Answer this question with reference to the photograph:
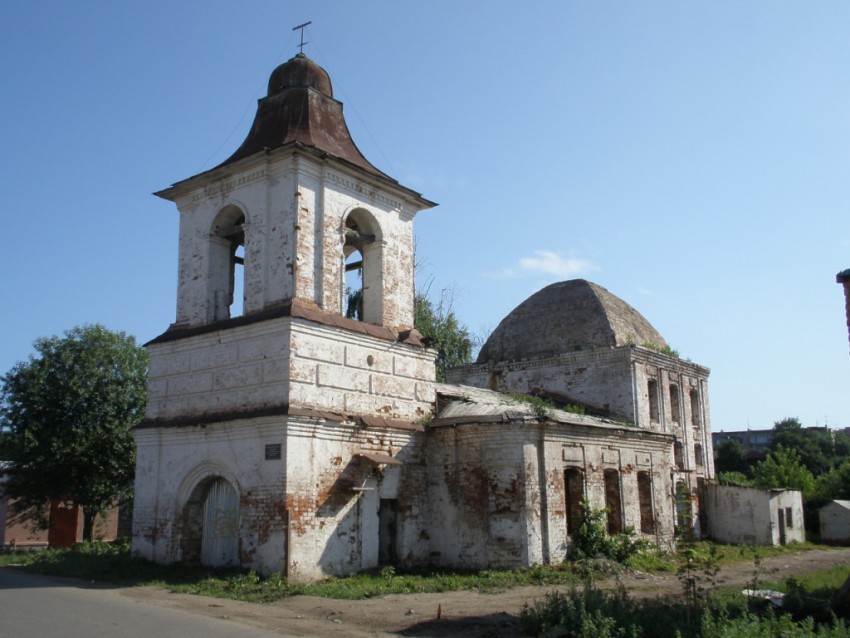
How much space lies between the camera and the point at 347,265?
18.3 m

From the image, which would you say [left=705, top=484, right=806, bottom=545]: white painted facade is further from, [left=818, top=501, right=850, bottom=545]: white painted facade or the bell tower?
the bell tower

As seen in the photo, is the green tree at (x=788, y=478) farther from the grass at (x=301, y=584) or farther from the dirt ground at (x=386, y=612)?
the dirt ground at (x=386, y=612)

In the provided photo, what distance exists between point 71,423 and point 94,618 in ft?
48.2

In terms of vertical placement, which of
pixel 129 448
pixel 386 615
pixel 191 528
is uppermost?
pixel 129 448

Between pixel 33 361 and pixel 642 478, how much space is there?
18574 millimetres

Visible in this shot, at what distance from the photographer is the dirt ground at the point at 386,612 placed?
10.1 meters

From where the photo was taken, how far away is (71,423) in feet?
78.2

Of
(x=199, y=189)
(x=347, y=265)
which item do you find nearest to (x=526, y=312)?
(x=347, y=265)

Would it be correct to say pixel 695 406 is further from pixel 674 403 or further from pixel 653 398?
pixel 653 398

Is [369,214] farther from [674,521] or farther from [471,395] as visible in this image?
[674,521]

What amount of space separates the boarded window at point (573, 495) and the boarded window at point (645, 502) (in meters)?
3.08

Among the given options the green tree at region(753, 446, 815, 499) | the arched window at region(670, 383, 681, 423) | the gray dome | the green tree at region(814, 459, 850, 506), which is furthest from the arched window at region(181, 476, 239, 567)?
the green tree at region(814, 459, 850, 506)

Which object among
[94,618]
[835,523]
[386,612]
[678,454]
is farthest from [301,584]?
[835,523]

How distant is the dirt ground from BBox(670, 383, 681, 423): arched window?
Answer: 10.4 metres
